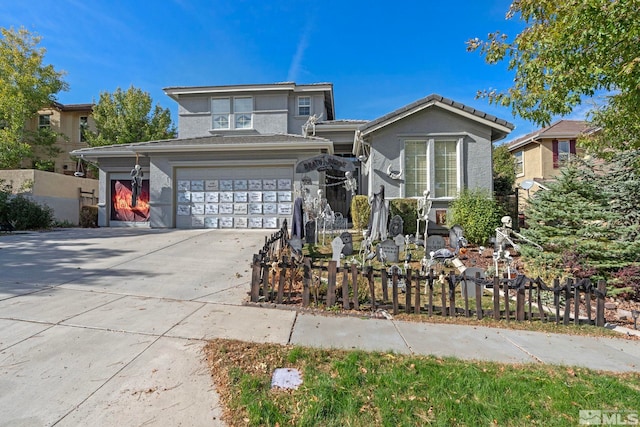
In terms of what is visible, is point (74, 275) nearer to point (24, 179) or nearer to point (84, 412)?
point (84, 412)

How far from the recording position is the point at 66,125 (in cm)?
2358

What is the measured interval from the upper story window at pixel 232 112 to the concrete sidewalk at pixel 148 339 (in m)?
12.1

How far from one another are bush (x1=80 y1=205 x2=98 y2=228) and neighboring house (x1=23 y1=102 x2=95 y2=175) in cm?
967

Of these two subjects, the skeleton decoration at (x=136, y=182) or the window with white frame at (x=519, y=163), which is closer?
the skeleton decoration at (x=136, y=182)

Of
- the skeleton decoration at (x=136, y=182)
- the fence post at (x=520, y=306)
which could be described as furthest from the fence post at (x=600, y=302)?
the skeleton decoration at (x=136, y=182)

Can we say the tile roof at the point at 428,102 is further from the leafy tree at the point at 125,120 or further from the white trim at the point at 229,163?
the leafy tree at the point at 125,120

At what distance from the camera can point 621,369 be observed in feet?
11.0

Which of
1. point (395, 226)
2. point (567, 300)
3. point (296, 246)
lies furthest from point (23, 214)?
point (567, 300)

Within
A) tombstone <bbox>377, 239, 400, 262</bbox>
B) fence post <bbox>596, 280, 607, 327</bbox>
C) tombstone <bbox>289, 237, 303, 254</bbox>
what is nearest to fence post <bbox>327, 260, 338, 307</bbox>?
tombstone <bbox>289, 237, 303, 254</bbox>

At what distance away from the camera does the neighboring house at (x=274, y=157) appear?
37.2ft

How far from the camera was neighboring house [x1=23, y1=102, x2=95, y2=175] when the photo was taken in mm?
23234

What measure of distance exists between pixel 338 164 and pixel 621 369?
6827 millimetres

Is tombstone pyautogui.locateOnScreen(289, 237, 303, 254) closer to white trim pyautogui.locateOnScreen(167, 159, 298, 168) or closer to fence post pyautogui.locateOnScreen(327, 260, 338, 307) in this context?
fence post pyautogui.locateOnScreen(327, 260, 338, 307)

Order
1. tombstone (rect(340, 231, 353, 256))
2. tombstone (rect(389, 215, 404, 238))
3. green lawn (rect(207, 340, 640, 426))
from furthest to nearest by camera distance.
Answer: tombstone (rect(389, 215, 404, 238)) < tombstone (rect(340, 231, 353, 256)) < green lawn (rect(207, 340, 640, 426))
